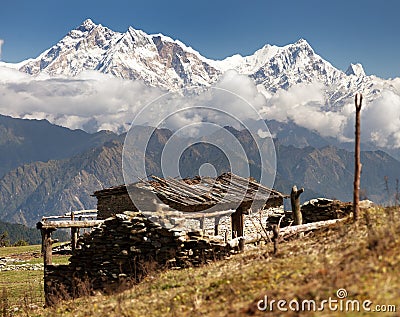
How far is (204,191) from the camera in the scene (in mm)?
32812

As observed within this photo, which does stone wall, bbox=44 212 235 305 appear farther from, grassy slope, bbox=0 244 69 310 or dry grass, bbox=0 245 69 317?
grassy slope, bbox=0 244 69 310

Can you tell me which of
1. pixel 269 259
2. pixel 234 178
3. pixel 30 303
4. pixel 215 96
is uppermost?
pixel 215 96

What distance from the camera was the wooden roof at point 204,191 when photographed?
101ft

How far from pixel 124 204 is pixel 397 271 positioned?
27.8m

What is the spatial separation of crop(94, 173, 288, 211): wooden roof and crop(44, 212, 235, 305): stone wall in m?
10.6

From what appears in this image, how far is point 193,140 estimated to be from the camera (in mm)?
29281

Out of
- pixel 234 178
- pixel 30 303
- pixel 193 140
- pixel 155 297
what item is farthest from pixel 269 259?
pixel 234 178

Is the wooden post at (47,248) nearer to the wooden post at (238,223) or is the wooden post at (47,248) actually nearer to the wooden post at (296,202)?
the wooden post at (296,202)

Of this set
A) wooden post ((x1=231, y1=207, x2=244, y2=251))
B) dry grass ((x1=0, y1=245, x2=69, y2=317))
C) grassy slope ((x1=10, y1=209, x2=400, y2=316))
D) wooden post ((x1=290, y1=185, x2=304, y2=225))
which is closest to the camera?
grassy slope ((x1=10, y1=209, x2=400, y2=316))

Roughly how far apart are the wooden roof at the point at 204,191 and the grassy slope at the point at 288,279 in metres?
14.8

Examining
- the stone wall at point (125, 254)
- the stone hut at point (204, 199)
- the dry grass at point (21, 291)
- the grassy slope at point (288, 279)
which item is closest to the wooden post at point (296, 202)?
the stone wall at point (125, 254)

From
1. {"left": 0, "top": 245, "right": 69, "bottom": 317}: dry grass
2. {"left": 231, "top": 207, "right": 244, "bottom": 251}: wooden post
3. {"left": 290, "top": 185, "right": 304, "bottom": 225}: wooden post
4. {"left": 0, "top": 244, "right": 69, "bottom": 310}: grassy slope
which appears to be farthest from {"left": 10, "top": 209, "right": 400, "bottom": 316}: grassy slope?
{"left": 231, "top": 207, "right": 244, "bottom": 251}: wooden post

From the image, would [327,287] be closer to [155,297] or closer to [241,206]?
[155,297]

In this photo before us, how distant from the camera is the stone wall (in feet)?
60.4
